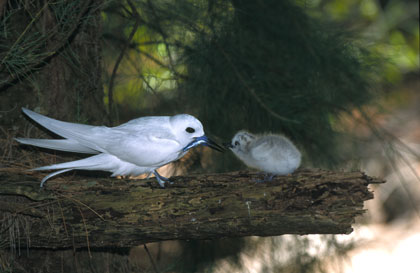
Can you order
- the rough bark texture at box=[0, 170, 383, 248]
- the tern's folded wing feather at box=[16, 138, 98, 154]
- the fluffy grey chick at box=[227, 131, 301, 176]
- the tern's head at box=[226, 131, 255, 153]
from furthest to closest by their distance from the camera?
the tern's head at box=[226, 131, 255, 153]
the fluffy grey chick at box=[227, 131, 301, 176]
the tern's folded wing feather at box=[16, 138, 98, 154]
the rough bark texture at box=[0, 170, 383, 248]

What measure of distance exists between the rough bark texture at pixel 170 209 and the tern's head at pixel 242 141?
60cm

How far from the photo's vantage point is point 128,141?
221 centimetres

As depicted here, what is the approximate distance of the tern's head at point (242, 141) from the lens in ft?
8.70

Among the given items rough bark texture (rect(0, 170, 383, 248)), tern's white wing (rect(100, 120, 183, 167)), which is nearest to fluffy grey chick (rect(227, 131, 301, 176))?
rough bark texture (rect(0, 170, 383, 248))

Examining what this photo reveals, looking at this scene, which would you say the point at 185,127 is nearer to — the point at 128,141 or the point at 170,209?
the point at 128,141

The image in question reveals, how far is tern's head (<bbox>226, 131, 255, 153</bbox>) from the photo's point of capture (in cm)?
265

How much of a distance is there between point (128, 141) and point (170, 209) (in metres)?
0.46

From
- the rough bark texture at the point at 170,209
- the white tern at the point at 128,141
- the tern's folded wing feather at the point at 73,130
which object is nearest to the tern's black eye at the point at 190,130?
the white tern at the point at 128,141

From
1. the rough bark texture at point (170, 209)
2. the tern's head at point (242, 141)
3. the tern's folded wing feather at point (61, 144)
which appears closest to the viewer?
the rough bark texture at point (170, 209)

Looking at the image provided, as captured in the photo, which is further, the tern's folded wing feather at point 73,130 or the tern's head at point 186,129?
the tern's head at point 186,129

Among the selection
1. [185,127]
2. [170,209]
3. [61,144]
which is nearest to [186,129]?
[185,127]

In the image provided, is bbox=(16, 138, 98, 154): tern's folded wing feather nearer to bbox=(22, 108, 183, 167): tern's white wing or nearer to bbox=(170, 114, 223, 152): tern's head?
bbox=(22, 108, 183, 167): tern's white wing

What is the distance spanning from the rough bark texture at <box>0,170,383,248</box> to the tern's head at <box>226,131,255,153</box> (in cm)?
60

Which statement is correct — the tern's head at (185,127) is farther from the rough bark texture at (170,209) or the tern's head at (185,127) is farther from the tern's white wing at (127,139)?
the rough bark texture at (170,209)
